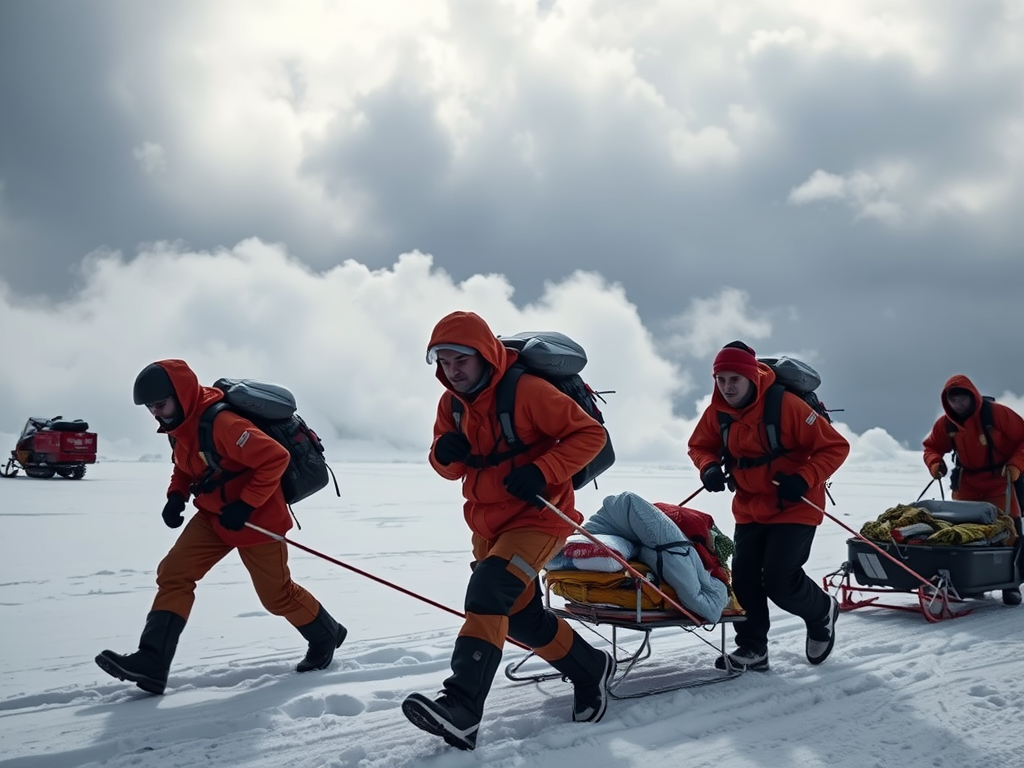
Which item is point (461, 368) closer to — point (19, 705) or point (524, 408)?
point (524, 408)

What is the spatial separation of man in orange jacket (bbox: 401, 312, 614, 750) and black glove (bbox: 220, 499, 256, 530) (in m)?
1.32

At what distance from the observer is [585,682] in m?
4.07

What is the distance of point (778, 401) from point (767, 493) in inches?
23.0

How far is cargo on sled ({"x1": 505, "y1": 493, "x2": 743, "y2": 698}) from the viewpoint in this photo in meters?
4.51

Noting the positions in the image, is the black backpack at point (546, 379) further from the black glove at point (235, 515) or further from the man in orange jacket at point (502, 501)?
the black glove at point (235, 515)

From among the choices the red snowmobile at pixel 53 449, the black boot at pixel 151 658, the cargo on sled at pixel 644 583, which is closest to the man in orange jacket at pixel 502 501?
the cargo on sled at pixel 644 583

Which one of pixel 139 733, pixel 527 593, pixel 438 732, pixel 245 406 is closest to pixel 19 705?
pixel 139 733

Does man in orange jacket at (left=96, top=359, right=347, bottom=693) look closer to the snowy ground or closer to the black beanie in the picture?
the black beanie

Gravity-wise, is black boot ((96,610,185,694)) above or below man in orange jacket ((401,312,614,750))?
below

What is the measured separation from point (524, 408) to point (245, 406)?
201cm

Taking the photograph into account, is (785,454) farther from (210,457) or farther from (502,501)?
(210,457)

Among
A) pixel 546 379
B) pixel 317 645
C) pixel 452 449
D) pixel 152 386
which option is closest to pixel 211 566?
pixel 317 645

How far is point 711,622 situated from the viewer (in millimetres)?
4613

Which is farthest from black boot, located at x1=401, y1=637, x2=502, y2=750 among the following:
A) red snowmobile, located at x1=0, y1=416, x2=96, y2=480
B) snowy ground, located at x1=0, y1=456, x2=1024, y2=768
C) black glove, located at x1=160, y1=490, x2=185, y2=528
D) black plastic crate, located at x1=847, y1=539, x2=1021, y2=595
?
red snowmobile, located at x1=0, y1=416, x2=96, y2=480
